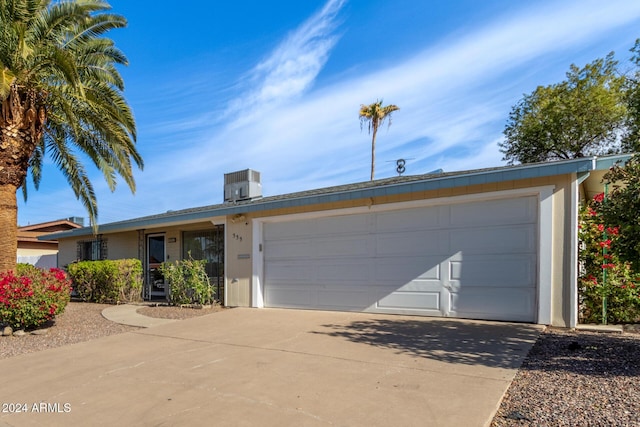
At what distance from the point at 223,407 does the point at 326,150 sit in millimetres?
14213

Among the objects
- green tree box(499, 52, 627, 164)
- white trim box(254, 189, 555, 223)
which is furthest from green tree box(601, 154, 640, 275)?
green tree box(499, 52, 627, 164)

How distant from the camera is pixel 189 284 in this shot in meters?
11.1

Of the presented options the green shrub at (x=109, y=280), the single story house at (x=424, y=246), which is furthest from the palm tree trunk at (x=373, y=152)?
the green shrub at (x=109, y=280)

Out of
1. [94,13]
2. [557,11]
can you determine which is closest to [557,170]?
[557,11]

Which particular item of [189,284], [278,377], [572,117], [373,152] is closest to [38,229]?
[189,284]

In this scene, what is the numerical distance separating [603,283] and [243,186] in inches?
424

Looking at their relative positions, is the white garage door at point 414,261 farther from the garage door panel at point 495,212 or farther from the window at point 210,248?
the window at point 210,248

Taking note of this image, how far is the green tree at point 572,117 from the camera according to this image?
20.9 metres

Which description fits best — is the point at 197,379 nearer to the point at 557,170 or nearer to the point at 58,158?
the point at 557,170

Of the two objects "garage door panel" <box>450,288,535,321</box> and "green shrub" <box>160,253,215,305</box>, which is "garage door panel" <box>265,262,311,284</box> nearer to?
"green shrub" <box>160,253,215,305</box>

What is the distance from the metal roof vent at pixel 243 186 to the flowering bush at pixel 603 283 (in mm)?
9943

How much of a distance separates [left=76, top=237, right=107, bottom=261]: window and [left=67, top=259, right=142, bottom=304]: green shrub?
311 cm

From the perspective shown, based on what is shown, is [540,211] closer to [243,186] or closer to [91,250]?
Answer: [243,186]

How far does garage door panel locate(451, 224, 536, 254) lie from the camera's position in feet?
24.3
